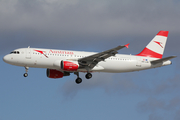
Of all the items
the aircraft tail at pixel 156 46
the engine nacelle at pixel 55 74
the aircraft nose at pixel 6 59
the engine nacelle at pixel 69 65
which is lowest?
the engine nacelle at pixel 55 74

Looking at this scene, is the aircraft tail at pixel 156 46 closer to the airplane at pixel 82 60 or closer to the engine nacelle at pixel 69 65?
the airplane at pixel 82 60

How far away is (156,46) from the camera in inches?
2537

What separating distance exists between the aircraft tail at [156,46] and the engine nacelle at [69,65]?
13.1m

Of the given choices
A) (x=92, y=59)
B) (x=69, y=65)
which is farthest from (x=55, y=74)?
(x=92, y=59)

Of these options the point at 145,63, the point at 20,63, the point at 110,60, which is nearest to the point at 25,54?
the point at 20,63

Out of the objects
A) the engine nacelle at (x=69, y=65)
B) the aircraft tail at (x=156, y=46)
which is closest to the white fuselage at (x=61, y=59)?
the engine nacelle at (x=69, y=65)

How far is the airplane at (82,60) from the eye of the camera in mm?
53562

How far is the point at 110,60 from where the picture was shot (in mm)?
57906

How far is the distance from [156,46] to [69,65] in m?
18.1

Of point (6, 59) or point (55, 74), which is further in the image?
point (55, 74)

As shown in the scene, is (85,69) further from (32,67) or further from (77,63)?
(32,67)

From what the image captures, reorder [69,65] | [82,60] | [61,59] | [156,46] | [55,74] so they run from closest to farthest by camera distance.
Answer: [69,65] → [61,59] → [82,60] → [55,74] → [156,46]

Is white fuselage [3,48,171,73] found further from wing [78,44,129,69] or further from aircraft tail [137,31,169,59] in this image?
aircraft tail [137,31,169,59]

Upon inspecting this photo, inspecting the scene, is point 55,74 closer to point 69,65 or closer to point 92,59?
point 69,65
